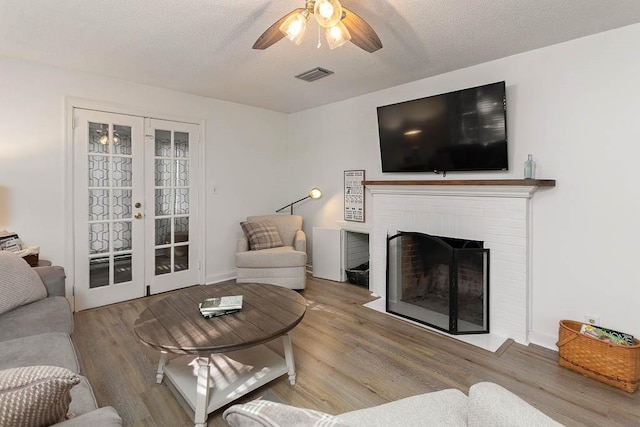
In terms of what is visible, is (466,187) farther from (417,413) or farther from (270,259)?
(417,413)

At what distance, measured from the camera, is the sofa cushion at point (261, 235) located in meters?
4.05

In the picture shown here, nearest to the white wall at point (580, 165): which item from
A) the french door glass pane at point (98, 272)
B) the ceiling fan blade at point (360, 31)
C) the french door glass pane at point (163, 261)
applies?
the ceiling fan blade at point (360, 31)

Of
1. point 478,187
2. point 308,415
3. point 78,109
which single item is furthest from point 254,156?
point 308,415

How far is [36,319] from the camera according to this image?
1.94 meters

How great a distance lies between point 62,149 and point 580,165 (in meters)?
4.46

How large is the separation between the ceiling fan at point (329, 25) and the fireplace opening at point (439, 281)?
1.85m

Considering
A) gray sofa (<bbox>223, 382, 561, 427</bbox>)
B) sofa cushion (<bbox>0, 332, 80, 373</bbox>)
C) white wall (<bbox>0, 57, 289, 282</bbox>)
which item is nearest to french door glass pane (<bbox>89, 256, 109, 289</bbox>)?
white wall (<bbox>0, 57, 289, 282</bbox>)

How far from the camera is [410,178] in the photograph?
3.53 metres

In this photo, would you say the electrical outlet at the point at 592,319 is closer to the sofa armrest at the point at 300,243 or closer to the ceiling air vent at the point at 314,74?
the sofa armrest at the point at 300,243

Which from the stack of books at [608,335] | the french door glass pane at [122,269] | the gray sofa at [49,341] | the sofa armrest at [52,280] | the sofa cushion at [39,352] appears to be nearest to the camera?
the gray sofa at [49,341]

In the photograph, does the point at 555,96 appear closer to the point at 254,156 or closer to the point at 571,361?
the point at 571,361

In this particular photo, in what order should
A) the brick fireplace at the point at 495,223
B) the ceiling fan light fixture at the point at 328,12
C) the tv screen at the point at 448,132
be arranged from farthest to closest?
the tv screen at the point at 448,132 → the brick fireplace at the point at 495,223 → the ceiling fan light fixture at the point at 328,12

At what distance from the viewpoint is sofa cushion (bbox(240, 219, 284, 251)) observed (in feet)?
13.3

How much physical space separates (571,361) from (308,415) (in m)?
2.41
